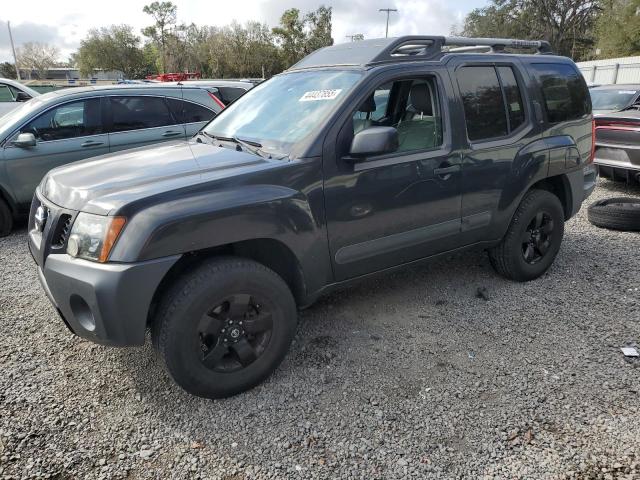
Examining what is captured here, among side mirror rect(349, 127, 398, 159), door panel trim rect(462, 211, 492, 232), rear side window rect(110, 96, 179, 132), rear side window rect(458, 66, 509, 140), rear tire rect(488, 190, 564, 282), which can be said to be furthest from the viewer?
rear side window rect(110, 96, 179, 132)

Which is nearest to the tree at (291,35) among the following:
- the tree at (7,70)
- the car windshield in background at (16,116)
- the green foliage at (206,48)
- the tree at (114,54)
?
the green foliage at (206,48)

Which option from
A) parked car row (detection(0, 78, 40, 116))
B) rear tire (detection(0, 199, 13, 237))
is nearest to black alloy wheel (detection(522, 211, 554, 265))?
rear tire (detection(0, 199, 13, 237))

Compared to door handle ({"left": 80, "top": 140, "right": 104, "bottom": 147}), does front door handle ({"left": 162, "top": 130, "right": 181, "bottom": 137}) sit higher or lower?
higher

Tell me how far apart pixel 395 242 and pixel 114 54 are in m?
60.3

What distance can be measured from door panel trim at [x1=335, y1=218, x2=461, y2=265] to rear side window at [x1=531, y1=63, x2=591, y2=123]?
1.42 m

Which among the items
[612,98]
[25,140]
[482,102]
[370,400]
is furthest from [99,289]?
[612,98]

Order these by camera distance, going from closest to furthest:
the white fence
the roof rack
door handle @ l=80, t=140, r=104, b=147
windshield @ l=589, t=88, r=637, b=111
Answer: the roof rack → door handle @ l=80, t=140, r=104, b=147 → windshield @ l=589, t=88, r=637, b=111 → the white fence

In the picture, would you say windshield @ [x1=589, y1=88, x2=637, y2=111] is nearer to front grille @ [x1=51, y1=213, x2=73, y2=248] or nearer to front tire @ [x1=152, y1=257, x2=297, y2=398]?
front tire @ [x1=152, y1=257, x2=297, y2=398]

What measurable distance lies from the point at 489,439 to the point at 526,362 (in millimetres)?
819

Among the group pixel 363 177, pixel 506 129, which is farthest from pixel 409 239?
pixel 506 129

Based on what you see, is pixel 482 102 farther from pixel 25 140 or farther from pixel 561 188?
pixel 25 140

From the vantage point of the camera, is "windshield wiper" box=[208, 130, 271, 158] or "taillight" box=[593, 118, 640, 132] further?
"taillight" box=[593, 118, 640, 132]

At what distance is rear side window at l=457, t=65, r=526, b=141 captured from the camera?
359 centimetres

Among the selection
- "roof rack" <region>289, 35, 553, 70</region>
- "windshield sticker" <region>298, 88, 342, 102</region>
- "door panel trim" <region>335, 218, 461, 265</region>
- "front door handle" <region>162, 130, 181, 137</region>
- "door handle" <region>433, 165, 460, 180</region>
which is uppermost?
"roof rack" <region>289, 35, 553, 70</region>
